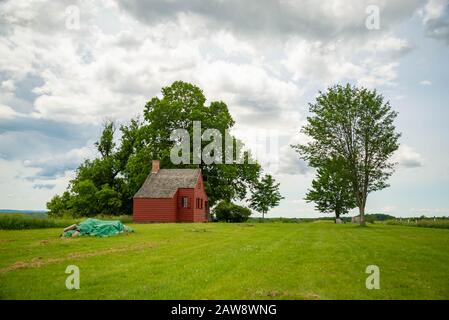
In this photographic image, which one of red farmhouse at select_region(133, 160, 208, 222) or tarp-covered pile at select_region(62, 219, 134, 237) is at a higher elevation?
red farmhouse at select_region(133, 160, 208, 222)

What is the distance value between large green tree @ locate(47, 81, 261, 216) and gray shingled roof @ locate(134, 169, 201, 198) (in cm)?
295

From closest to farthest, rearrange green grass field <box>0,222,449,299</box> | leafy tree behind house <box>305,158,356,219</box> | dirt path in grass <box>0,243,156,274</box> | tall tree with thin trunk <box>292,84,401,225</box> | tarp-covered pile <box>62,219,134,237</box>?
green grass field <box>0,222,449,299</box>, dirt path in grass <box>0,243,156,274</box>, tarp-covered pile <box>62,219,134,237</box>, tall tree with thin trunk <box>292,84,401,225</box>, leafy tree behind house <box>305,158,356,219</box>

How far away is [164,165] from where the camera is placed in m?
52.4

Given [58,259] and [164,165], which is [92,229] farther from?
[164,165]

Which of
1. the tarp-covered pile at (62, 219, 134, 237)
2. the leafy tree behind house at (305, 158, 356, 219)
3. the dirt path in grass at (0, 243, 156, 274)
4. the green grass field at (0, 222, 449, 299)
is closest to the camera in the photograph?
the green grass field at (0, 222, 449, 299)

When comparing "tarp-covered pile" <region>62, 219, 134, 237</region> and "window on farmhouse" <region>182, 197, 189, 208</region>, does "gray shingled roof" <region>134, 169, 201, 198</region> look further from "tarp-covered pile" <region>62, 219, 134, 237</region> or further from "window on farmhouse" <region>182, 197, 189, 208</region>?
"tarp-covered pile" <region>62, 219, 134, 237</region>

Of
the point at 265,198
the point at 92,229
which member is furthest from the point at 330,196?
the point at 92,229

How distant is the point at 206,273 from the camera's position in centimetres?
1098

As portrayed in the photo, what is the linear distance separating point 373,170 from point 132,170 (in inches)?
1187

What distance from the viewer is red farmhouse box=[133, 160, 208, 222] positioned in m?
47.2

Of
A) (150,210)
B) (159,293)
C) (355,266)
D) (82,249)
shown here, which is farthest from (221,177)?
(159,293)

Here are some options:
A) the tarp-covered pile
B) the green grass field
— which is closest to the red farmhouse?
the tarp-covered pile

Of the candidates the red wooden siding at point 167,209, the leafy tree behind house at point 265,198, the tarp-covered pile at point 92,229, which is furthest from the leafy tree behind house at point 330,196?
the tarp-covered pile at point 92,229

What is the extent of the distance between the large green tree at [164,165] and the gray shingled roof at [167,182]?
2945 mm
